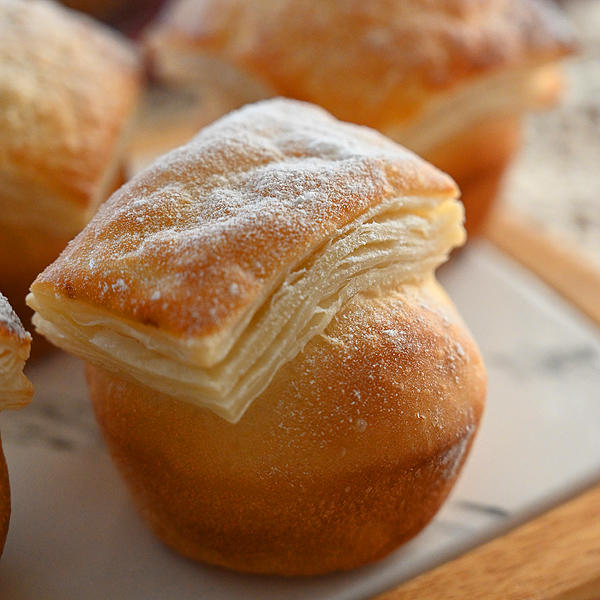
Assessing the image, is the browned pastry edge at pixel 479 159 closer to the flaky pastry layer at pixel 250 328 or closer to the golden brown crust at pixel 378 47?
the golden brown crust at pixel 378 47

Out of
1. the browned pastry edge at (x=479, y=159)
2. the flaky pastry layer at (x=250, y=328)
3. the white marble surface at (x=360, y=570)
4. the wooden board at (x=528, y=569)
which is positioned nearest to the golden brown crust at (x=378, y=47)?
the browned pastry edge at (x=479, y=159)

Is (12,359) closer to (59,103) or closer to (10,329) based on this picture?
(10,329)

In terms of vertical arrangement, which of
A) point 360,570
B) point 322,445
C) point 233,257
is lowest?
point 360,570

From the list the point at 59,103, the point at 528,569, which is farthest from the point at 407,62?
the point at 528,569

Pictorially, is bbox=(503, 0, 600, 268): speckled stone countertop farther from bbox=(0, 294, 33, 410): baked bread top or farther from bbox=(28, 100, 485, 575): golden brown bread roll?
bbox=(0, 294, 33, 410): baked bread top

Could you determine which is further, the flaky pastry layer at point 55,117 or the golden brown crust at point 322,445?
the flaky pastry layer at point 55,117

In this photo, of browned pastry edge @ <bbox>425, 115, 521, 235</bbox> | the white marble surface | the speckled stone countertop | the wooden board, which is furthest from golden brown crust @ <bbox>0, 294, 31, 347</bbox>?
the speckled stone countertop
